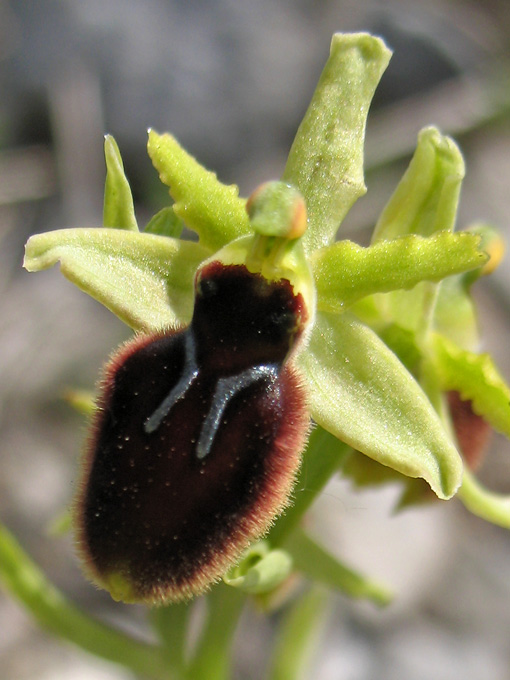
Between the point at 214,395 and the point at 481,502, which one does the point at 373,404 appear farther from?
the point at 481,502

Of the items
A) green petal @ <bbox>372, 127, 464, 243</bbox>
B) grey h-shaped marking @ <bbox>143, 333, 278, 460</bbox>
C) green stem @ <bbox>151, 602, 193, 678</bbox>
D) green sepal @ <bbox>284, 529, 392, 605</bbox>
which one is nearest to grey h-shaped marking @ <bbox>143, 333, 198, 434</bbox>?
grey h-shaped marking @ <bbox>143, 333, 278, 460</bbox>

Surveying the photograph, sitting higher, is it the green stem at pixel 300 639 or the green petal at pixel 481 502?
the green petal at pixel 481 502

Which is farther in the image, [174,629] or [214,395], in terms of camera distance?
[174,629]

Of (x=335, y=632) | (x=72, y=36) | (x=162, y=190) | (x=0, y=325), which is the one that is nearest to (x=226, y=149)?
(x=162, y=190)

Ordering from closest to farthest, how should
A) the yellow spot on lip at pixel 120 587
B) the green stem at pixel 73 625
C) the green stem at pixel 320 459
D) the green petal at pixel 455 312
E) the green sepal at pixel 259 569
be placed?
the yellow spot on lip at pixel 120 587 → the green sepal at pixel 259 569 → the green stem at pixel 320 459 → the green petal at pixel 455 312 → the green stem at pixel 73 625

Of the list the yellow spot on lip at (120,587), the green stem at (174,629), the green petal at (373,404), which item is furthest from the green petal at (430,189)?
the green stem at (174,629)

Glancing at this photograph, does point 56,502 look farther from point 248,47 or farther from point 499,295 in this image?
point 248,47

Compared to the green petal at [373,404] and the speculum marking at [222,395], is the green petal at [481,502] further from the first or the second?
the speculum marking at [222,395]

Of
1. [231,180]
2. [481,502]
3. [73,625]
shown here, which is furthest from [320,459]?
[231,180]
